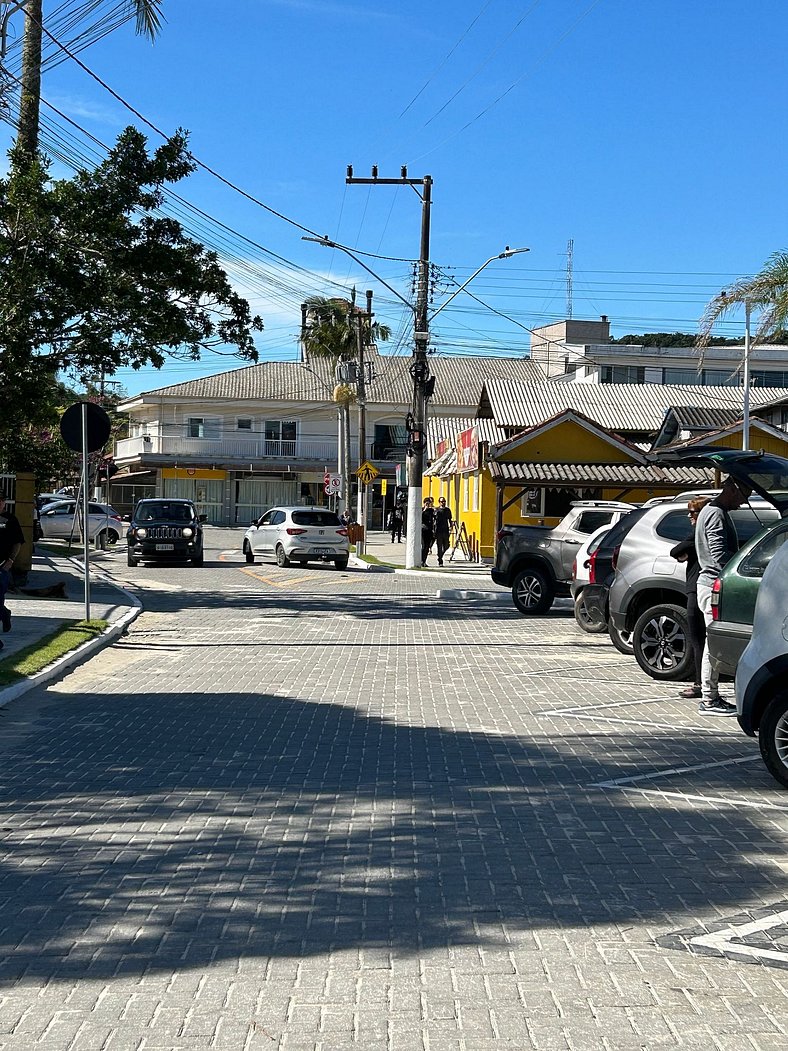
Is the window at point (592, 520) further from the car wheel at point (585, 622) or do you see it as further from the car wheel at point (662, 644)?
the car wheel at point (662, 644)

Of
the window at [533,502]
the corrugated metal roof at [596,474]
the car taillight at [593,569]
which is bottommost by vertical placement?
the car taillight at [593,569]

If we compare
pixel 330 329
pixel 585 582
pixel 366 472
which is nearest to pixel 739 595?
pixel 585 582

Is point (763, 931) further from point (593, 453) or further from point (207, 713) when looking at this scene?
point (593, 453)

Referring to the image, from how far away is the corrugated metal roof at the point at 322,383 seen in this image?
260 ft

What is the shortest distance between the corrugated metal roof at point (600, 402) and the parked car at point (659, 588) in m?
27.3

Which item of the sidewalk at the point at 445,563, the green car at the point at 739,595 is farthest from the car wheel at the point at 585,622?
the sidewalk at the point at 445,563

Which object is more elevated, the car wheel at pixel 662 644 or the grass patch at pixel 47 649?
the car wheel at pixel 662 644

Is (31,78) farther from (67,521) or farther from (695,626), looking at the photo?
(67,521)

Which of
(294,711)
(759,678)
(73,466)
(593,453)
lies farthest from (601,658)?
(73,466)

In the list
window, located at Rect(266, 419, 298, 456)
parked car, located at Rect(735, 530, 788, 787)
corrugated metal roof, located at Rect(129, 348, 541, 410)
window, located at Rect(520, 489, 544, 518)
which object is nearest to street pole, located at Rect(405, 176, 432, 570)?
window, located at Rect(520, 489, 544, 518)

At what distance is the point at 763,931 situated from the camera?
523 centimetres

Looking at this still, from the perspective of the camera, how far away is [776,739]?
7895 millimetres

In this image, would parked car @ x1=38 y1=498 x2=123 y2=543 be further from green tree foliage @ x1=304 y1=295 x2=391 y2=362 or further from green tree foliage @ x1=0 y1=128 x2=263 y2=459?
green tree foliage @ x1=0 y1=128 x2=263 y2=459

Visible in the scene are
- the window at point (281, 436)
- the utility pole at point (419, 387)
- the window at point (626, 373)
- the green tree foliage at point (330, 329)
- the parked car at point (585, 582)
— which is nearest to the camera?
the parked car at point (585, 582)
